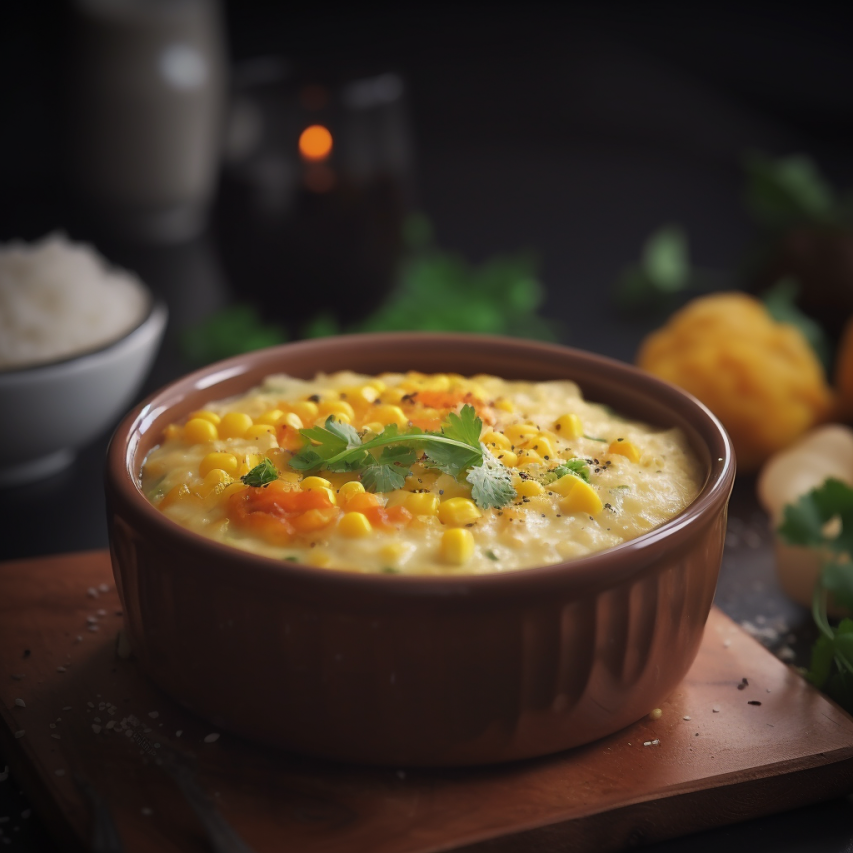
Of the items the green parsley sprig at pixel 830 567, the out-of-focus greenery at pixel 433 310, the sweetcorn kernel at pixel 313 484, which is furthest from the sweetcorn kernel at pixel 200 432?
the out-of-focus greenery at pixel 433 310

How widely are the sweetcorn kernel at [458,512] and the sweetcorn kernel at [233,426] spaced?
528mm


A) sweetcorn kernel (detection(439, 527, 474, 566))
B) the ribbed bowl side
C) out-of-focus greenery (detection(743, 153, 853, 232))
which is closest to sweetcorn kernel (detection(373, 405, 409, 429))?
sweetcorn kernel (detection(439, 527, 474, 566))

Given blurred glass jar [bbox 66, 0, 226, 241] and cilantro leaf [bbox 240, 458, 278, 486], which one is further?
blurred glass jar [bbox 66, 0, 226, 241]

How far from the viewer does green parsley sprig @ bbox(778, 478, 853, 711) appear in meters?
2.13

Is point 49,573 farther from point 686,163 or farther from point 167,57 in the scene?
point 686,163

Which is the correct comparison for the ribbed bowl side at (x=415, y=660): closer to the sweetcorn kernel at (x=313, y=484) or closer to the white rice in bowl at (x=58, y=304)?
the sweetcorn kernel at (x=313, y=484)

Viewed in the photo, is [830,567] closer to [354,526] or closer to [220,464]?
[354,526]

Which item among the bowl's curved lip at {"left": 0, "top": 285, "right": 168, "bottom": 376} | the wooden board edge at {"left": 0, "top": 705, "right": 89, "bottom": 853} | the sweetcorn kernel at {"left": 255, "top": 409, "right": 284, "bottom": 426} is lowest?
the wooden board edge at {"left": 0, "top": 705, "right": 89, "bottom": 853}

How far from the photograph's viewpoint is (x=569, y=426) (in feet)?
7.43

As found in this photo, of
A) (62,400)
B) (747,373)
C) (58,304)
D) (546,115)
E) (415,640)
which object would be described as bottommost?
(546,115)

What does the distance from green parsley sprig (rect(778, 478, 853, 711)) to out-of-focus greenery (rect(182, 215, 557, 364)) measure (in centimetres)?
167

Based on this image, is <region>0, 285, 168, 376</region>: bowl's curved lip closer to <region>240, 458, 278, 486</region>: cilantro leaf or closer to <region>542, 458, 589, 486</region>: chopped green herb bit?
<region>240, 458, 278, 486</region>: cilantro leaf

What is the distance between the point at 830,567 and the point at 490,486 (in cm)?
79

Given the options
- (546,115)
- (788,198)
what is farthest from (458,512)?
(546,115)
